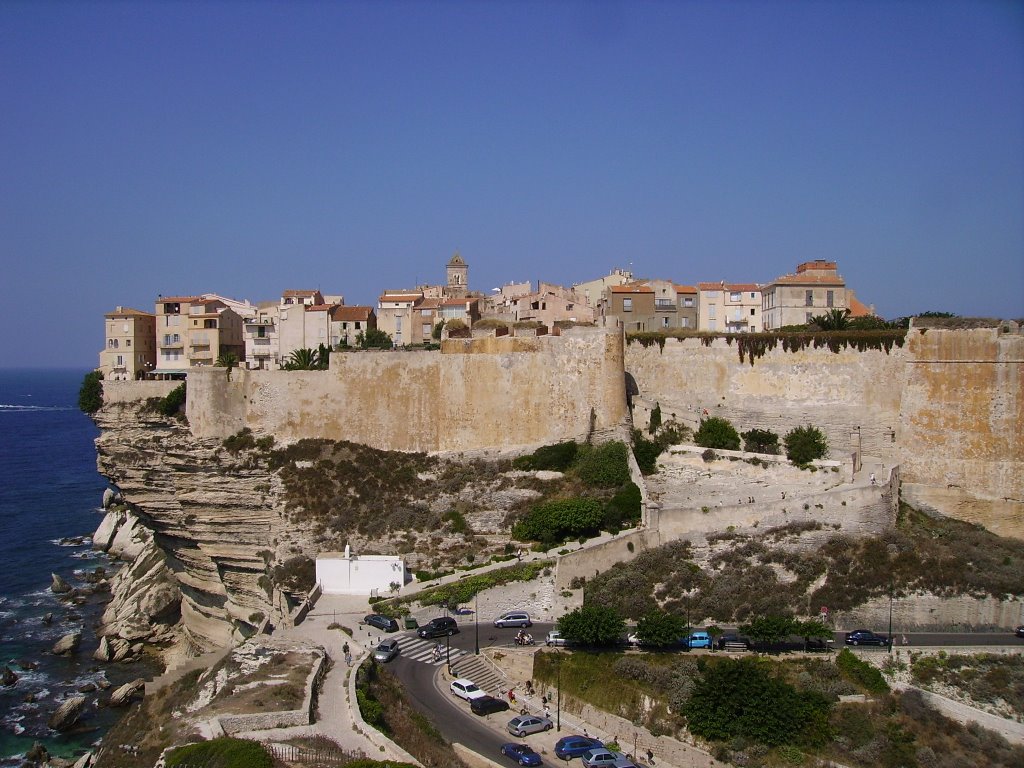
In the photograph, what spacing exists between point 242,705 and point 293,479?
52.5 ft

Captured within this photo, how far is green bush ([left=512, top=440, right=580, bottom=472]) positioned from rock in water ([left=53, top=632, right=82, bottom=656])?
1903 cm

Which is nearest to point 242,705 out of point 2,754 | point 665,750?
point 665,750

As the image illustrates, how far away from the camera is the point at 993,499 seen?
3038 centimetres

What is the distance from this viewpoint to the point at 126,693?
104 ft

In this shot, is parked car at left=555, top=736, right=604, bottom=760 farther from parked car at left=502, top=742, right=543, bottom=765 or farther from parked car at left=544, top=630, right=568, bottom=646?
parked car at left=544, top=630, right=568, bottom=646

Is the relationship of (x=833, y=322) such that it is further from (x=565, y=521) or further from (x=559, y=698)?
(x=559, y=698)

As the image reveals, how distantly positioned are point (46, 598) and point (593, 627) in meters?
31.0

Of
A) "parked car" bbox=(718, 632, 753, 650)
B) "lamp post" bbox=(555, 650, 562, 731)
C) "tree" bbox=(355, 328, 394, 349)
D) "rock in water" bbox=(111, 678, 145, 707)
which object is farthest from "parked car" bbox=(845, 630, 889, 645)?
"tree" bbox=(355, 328, 394, 349)

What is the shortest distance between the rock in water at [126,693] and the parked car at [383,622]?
11.5 m

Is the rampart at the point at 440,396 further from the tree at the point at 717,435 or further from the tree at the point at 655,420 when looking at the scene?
the tree at the point at 717,435

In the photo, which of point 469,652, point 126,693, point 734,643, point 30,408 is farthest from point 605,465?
point 30,408

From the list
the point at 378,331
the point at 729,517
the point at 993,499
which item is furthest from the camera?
the point at 378,331

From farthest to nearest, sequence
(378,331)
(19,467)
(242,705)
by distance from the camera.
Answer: (19,467)
(378,331)
(242,705)

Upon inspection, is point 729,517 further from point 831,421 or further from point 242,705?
point 242,705
